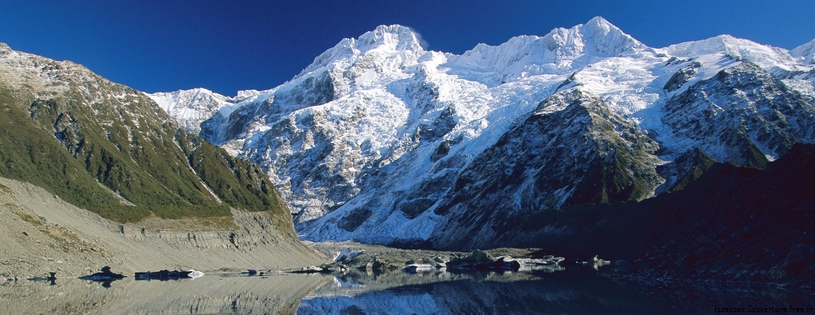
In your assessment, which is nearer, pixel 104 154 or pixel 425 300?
pixel 425 300

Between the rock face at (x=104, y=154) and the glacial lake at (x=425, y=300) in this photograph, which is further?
the rock face at (x=104, y=154)

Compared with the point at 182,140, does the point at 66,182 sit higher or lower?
lower

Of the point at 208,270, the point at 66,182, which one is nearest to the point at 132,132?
the point at 66,182

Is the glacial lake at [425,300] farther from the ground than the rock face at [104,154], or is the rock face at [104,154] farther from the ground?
the rock face at [104,154]

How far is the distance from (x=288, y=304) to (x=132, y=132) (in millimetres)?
139130

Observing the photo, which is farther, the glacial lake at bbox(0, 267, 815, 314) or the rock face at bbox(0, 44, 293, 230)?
the rock face at bbox(0, 44, 293, 230)

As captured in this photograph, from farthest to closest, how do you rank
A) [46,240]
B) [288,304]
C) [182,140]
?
[182,140]
[46,240]
[288,304]

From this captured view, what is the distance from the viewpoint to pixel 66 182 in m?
127

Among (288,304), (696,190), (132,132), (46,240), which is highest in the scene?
(132,132)

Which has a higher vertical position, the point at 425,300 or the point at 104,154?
the point at 104,154

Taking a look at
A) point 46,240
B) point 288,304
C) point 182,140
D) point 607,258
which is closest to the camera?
point 288,304

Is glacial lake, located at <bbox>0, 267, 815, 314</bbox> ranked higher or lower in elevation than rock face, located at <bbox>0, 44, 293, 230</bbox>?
lower

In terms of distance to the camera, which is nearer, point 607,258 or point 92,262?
point 92,262

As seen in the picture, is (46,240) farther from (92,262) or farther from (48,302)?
(48,302)
